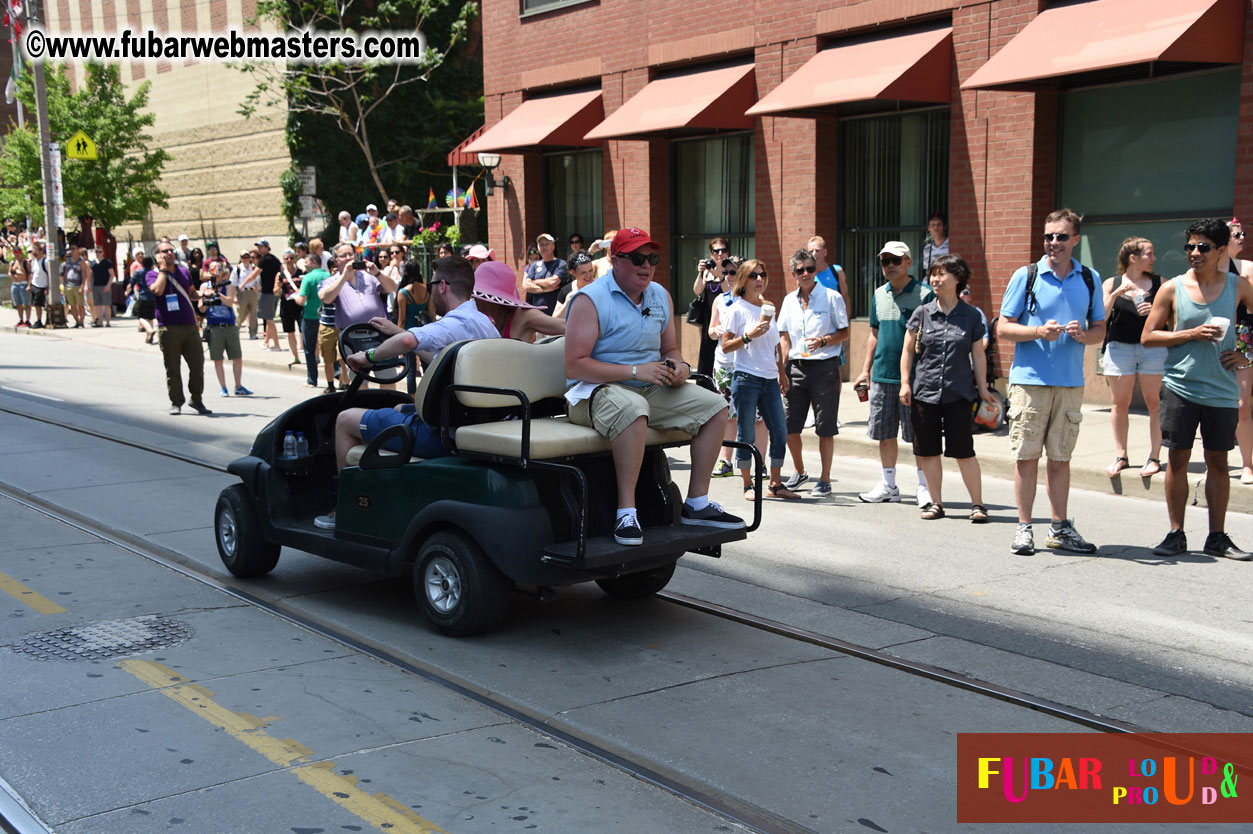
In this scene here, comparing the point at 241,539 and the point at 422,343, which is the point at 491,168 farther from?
the point at 422,343

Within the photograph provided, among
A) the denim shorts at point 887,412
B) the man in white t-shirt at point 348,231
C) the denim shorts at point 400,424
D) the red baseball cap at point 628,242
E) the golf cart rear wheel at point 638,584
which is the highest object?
the man in white t-shirt at point 348,231

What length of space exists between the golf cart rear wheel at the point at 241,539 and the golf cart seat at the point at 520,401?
1.60 metres

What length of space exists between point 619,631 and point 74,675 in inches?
97.6

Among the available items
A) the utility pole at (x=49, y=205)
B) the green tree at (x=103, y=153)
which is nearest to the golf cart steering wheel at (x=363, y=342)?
the utility pole at (x=49, y=205)

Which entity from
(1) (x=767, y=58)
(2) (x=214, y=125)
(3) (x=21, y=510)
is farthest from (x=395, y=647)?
(2) (x=214, y=125)

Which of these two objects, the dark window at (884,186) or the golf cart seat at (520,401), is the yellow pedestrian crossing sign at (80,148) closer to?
the dark window at (884,186)

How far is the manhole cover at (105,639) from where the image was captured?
18.4 feet

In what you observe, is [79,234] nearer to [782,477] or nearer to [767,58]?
[767,58]

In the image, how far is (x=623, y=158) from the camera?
19.0 metres

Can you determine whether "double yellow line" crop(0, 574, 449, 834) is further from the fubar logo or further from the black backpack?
the black backpack

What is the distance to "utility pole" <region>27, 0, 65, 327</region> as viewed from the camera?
2764 centimetres

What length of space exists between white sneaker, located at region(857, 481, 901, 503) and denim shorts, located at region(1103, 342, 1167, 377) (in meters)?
2.22

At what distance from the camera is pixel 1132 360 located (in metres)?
10.1

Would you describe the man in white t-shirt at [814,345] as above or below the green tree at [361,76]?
below
